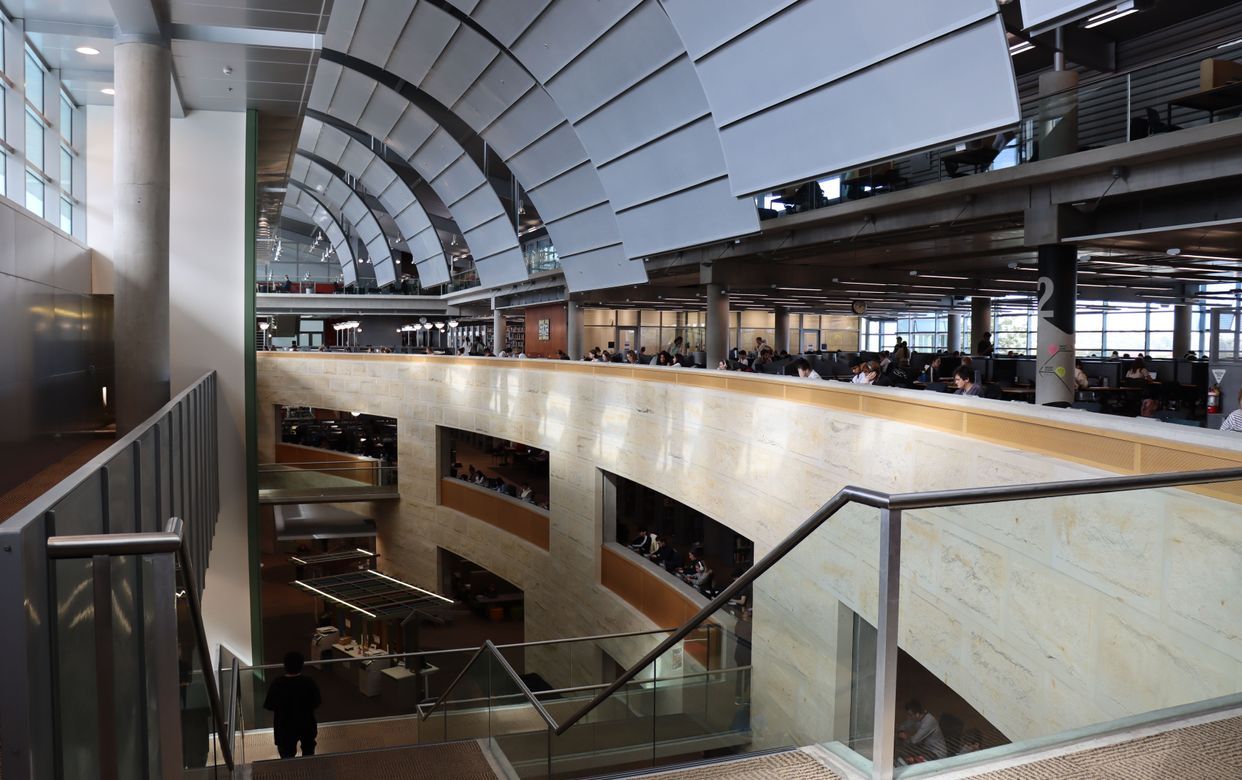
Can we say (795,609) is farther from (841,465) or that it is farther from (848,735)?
(841,465)

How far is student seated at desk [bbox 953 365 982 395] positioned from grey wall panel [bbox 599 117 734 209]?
10.6 metres

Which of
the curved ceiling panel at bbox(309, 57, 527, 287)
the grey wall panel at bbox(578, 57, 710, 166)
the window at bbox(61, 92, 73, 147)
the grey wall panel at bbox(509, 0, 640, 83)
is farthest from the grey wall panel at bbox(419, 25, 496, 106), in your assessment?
the window at bbox(61, 92, 73, 147)

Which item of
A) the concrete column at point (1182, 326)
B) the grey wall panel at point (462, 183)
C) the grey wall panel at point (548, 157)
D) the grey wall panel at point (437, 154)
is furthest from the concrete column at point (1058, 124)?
the concrete column at point (1182, 326)

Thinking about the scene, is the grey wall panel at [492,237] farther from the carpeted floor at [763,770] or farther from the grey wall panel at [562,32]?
the carpeted floor at [763,770]

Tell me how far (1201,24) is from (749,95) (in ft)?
35.2

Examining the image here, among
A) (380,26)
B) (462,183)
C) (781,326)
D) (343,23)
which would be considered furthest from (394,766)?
(781,326)

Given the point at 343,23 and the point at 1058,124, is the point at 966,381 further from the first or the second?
the point at 343,23

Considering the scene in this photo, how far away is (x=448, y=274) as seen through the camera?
45125mm

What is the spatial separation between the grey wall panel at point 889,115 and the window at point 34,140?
11.8m

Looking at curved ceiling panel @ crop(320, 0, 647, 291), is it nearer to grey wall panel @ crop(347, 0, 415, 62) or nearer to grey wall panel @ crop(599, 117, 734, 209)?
grey wall panel @ crop(347, 0, 415, 62)

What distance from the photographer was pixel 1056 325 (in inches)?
507

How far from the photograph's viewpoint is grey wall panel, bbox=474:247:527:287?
34.5 metres

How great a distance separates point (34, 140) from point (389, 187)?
33.7 meters

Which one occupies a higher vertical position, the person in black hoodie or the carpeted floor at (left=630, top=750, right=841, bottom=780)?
the carpeted floor at (left=630, top=750, right=841, bottom=780)
